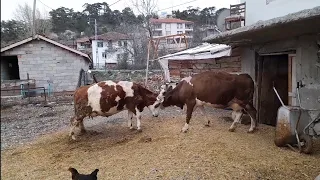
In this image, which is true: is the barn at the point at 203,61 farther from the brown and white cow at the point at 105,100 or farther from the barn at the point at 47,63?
the barn at the point at 47,63

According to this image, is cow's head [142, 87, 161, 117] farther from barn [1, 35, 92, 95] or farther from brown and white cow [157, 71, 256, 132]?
barn [1, 35, 92, 95]

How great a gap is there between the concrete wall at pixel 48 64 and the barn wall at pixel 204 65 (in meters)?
8.56

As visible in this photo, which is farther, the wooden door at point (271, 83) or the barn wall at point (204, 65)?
the barn wall at point (204, 65)

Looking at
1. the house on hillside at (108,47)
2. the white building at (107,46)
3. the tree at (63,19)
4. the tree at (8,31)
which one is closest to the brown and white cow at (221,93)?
the tree at (8,31)

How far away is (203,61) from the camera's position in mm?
11688

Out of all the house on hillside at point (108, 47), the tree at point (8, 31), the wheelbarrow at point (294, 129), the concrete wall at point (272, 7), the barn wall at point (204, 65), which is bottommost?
the wheelbarrow at point (294, 129)

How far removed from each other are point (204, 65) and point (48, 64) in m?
11.9

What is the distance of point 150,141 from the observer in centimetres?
682

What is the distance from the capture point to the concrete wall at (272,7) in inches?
265

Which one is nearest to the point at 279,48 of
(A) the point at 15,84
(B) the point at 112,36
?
(A) the point at 15,84

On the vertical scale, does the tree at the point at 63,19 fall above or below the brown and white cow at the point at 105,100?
above

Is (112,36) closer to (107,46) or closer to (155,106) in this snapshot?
(107,46)

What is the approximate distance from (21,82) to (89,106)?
12.4 metres

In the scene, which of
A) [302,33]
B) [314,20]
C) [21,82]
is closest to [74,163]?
[314,20]
